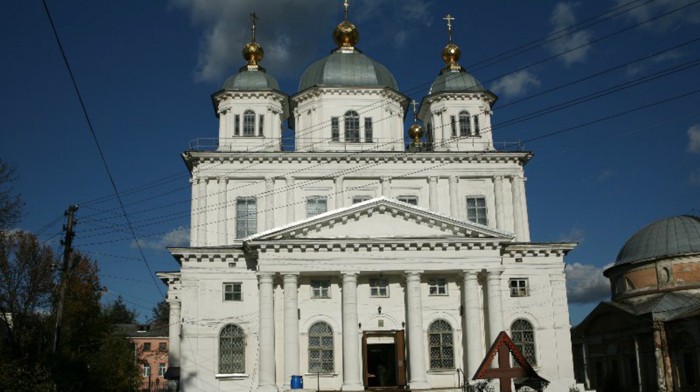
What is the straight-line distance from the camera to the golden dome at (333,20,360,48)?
4606cm

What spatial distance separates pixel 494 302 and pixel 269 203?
1335 cm

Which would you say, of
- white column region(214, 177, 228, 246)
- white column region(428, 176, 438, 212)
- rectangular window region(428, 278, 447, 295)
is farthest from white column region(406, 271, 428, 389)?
white column region(214, 177, 228, 246)

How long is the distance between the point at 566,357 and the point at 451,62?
795 inches

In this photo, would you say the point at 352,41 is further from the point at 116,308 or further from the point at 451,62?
the point at 116,308

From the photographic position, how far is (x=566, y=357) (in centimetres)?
3547

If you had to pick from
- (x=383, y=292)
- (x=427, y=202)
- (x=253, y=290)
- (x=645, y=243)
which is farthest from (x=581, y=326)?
(x=253, y=290)

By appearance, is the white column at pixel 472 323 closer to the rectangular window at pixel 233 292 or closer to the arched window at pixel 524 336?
the arched window at pixel 524 336

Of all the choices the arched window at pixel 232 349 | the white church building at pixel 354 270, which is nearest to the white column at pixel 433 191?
the white church building at pixel 354 270

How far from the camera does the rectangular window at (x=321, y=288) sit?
35.2 meters

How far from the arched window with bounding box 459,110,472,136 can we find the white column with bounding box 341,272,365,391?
45.4ft

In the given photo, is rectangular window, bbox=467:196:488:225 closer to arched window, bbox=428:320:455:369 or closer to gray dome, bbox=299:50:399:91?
arched window, bbox=428:320:455:369

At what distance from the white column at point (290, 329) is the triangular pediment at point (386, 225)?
220cm

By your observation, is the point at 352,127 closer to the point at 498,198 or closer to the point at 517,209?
the point at 498,198

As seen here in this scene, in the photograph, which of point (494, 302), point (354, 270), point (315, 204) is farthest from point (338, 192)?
point (494, 302)
